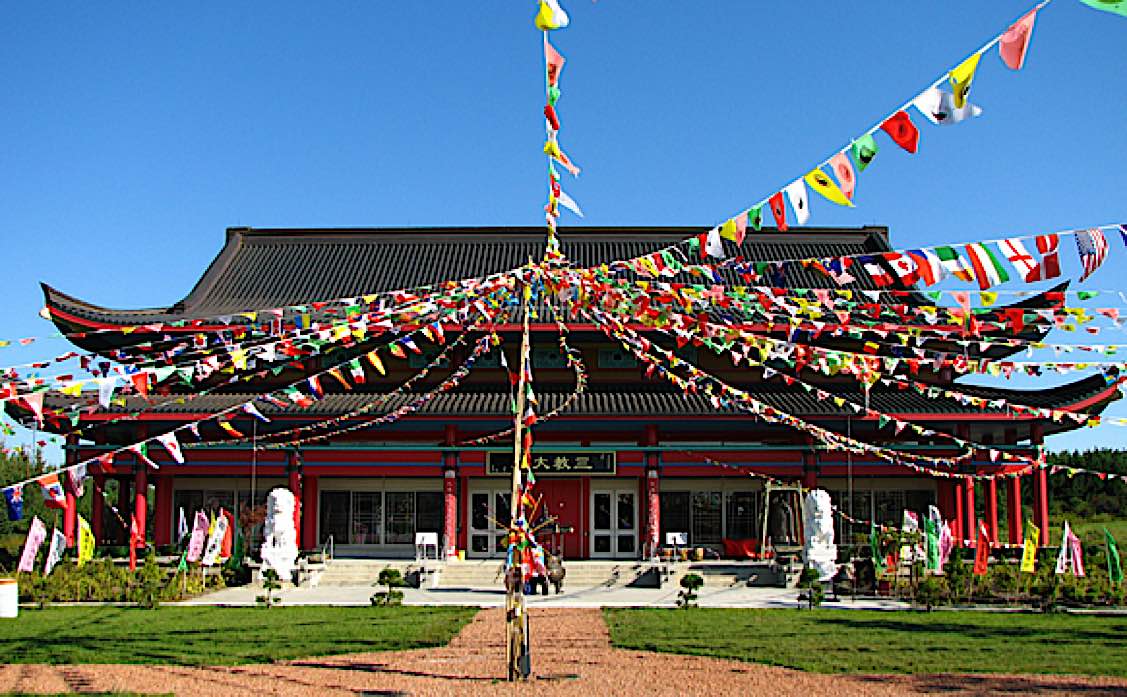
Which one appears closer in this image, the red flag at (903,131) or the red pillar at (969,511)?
the red flag at (903,131)

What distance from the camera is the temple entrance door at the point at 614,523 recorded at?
88.9 feet

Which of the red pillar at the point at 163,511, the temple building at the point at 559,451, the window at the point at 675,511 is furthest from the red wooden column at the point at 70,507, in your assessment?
the window at the point at 675,511

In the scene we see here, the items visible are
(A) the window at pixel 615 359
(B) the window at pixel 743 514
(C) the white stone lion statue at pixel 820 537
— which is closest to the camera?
(C) the white stone lion statue at pixel 820 537

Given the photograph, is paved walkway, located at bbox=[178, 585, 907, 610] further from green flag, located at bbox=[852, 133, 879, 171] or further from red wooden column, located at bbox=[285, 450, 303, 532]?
green flag, located at bbox=[852, 133, 879, 171]

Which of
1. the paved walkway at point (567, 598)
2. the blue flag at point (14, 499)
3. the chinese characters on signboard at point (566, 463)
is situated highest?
the chinese characters on signboard at point (566, 463)

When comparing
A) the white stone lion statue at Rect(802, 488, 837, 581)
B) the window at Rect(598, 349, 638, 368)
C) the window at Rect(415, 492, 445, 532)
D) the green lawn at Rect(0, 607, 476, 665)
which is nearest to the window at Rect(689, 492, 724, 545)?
the window at Rect(598, 349, 638, 368)

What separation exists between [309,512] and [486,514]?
4.45 meters

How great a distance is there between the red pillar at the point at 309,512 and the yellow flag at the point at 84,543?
558 centimetres

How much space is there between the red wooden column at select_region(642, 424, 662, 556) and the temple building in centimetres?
5

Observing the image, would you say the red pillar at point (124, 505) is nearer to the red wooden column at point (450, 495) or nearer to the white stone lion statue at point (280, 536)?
the white stone lion statue at point (280, 536)

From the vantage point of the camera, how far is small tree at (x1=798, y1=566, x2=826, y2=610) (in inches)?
764

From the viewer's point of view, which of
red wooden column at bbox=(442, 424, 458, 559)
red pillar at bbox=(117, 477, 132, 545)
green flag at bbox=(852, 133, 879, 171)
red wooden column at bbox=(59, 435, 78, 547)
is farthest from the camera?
red pillar at bbox=(117, 477, 132, 545)

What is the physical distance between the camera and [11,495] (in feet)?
38.1

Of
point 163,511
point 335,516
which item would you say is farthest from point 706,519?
point 163,511
